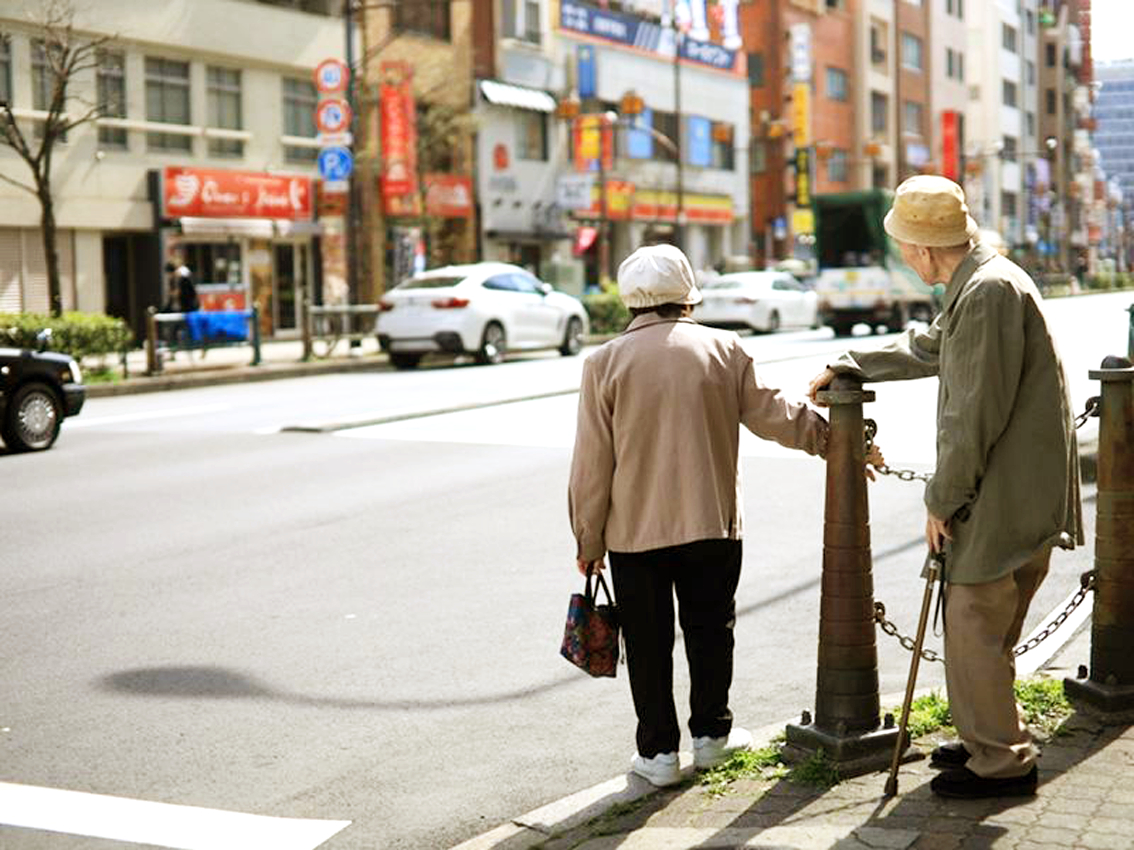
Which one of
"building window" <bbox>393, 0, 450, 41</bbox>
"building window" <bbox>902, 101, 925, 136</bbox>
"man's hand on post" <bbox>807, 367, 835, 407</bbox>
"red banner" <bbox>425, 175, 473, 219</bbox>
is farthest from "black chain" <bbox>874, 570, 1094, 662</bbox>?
"building window" <bbox>902, 101, 925, 136</bbox>

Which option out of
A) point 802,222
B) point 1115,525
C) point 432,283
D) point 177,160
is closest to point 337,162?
point 177,160

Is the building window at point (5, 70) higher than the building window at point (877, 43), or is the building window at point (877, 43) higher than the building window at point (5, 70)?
the building window at point (877, 43)

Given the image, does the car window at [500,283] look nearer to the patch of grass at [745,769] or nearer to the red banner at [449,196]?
the red banner at [449,196]

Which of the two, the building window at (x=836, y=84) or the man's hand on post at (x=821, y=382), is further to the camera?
the building window at (x=836, y=84)

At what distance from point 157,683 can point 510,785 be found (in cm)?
194

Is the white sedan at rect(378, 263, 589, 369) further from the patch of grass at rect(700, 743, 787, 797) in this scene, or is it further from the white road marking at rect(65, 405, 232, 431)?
the patch of grass at rect(700, 743, 787, 797)

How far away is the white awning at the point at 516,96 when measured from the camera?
44.9 metres

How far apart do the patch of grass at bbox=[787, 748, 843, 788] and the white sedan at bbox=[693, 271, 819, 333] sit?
3140 cm

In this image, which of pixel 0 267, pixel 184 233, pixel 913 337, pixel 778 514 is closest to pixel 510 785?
pixel 913 337

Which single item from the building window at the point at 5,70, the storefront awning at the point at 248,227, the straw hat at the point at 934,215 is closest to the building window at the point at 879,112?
the storefront awning at the point at 248,227

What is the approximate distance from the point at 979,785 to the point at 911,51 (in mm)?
81449

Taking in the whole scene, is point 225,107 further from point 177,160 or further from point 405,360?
point 405,360

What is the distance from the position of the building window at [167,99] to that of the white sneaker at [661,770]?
3064 cm

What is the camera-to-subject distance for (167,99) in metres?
34.2
